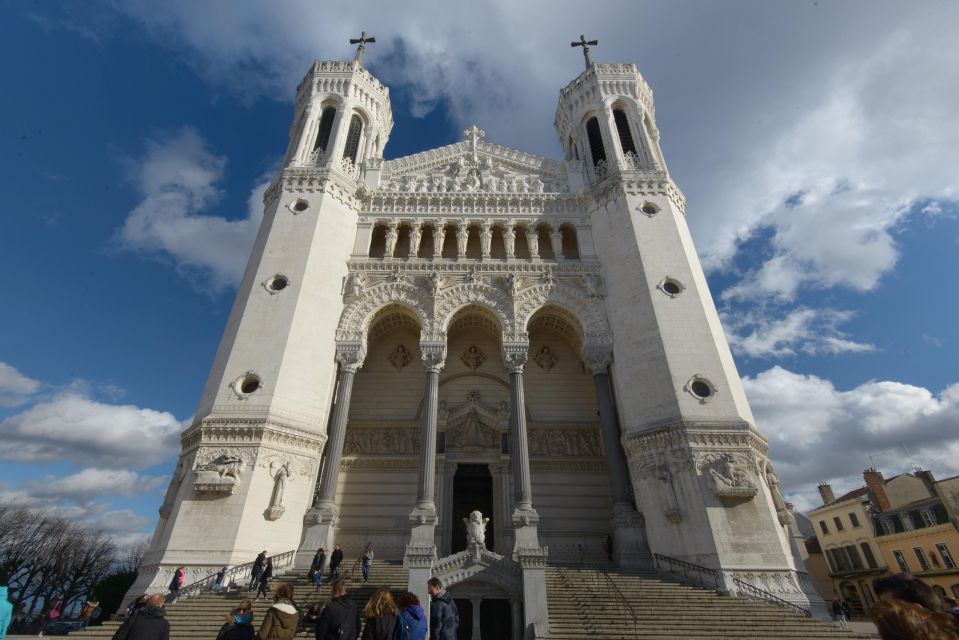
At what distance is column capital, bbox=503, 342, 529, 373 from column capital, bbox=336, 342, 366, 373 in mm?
5456

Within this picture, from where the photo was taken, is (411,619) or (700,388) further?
(700,388)

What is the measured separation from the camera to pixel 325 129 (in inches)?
943

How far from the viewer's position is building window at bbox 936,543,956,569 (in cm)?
2713

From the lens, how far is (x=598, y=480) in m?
18.6

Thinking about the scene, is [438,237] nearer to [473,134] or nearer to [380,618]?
[473,134]

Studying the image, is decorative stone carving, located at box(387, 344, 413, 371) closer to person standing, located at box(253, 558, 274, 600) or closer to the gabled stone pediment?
the gabled stone pediment

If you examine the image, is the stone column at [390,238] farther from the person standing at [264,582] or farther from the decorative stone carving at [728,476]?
the decorative stone carving at [728,476]

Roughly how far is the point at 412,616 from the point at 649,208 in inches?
773

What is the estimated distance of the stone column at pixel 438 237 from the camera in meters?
20.8

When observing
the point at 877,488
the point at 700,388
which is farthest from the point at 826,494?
the point at 700,388

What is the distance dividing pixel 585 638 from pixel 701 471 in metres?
6.86

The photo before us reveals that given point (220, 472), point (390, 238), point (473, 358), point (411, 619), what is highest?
point (390, 238)

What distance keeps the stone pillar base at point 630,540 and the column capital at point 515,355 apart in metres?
5.76

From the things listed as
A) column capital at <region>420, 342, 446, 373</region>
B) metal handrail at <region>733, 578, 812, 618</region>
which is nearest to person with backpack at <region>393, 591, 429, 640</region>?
metal handrail at <region>733, 578, 812, 618</region>
